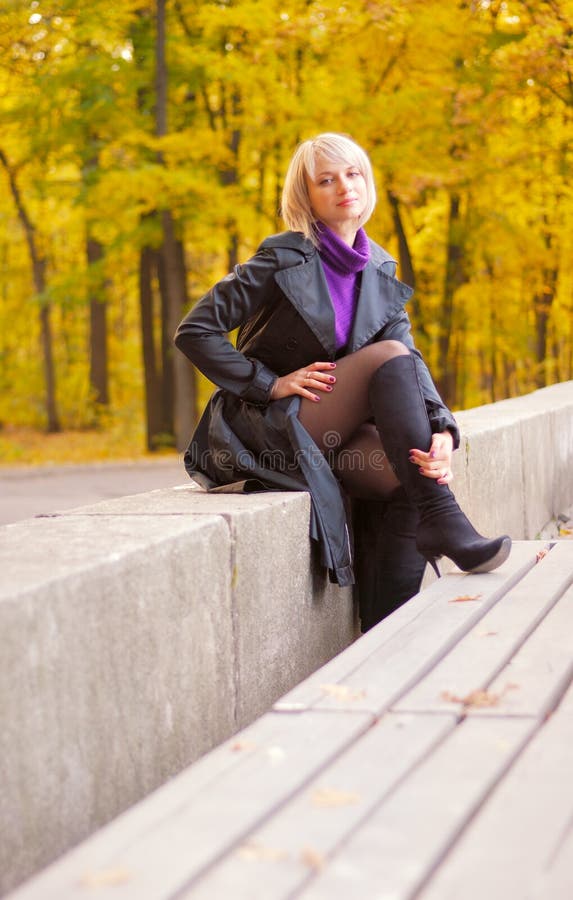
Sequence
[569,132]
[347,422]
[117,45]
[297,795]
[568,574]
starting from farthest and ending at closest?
[117,45], [569,132], [347,422], [568,574], [297,795]

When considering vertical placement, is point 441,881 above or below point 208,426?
below

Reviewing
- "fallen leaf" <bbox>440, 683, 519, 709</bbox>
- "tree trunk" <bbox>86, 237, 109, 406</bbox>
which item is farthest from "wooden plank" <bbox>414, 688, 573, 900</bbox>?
"tree trunk" <bbox>86, 237, 109, 406</bbox>

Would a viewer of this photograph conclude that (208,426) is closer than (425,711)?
No

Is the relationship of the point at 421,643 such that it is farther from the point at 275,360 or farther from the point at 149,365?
the point at 149,365

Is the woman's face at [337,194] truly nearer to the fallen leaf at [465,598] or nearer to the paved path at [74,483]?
the fallen leaf at [465,598]

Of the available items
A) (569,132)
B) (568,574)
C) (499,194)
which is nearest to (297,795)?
(568,574)

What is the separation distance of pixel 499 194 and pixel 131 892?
17286 mm

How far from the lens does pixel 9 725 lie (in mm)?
2172

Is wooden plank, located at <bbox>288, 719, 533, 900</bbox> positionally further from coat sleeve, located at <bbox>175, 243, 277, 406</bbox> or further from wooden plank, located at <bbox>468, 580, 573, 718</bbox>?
coat sleeve, located at <bbox>175, 243, 277, 406</bbox>

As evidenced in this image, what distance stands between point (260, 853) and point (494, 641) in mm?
1352

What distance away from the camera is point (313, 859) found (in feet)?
5.56

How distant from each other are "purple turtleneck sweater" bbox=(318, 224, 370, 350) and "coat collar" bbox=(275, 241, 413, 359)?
37mm

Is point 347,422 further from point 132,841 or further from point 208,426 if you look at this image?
point 132,841

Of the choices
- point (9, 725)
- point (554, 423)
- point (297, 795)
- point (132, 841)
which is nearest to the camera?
point (132, 841)
